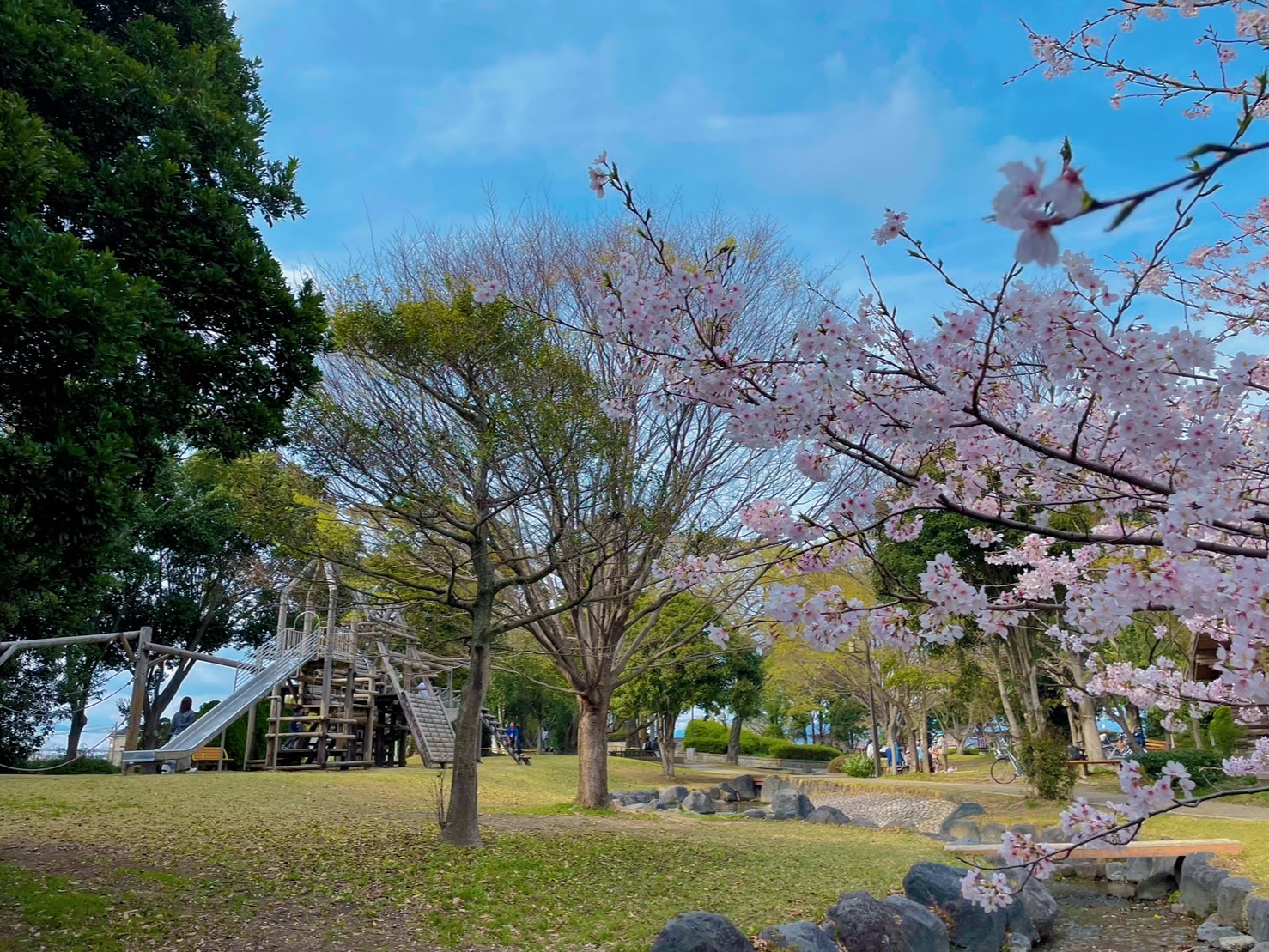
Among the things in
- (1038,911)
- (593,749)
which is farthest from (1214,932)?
(593,749)

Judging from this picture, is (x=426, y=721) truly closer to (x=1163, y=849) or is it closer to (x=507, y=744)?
(x=507, y=744)

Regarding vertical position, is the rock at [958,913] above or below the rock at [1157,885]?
above

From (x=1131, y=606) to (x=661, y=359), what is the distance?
1.91 m

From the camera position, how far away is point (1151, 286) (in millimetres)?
4008

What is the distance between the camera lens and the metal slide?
12.8 m

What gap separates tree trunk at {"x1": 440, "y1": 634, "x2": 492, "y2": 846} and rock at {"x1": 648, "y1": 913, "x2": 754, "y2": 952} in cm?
308

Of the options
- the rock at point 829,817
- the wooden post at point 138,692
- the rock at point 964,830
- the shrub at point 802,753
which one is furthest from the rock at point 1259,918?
the shrub at point 802,753

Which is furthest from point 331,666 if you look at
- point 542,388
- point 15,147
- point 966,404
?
point 966,404

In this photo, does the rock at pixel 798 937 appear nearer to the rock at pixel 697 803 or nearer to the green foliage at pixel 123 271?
the green foliage at pixel 123 271

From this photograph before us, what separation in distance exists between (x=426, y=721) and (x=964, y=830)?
11.4 meters

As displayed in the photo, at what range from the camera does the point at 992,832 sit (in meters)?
10.4

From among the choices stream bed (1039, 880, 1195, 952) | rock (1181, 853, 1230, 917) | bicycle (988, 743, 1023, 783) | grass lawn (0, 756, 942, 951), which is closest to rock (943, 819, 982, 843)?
grass lawn (0, 756, 942, 951)

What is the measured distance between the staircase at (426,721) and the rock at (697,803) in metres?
4.80

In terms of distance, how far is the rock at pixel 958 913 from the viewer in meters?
5.97
